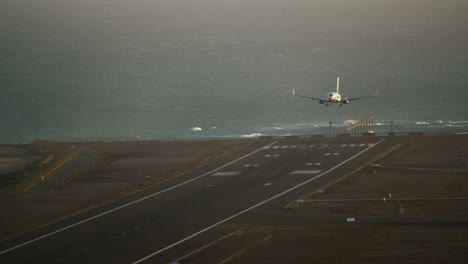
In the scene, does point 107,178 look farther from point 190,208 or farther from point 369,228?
point 369,228

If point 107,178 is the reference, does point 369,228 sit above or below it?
below

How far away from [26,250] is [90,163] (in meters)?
56.1

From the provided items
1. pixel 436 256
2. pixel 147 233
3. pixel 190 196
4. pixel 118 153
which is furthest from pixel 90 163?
pixel 436 256

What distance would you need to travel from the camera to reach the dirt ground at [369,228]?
6838 centimetres

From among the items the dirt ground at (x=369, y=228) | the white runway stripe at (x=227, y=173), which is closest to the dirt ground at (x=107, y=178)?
the white runway stripe at (x=227, y=173)

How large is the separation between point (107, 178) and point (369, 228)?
48534 millimetres

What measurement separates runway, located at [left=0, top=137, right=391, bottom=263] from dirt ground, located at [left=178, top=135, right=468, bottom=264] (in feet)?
12.3

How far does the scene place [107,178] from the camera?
375 ft

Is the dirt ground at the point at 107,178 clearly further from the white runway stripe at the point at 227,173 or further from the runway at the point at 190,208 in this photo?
the white runway stripe at the point at 227,173

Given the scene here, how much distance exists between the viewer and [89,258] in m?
70.0

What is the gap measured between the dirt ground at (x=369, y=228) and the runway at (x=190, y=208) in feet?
12.3

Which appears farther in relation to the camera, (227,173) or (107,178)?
(227,173)

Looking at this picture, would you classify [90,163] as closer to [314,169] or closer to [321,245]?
[314,169]

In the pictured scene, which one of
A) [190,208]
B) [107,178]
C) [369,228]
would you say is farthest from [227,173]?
[369,228]
